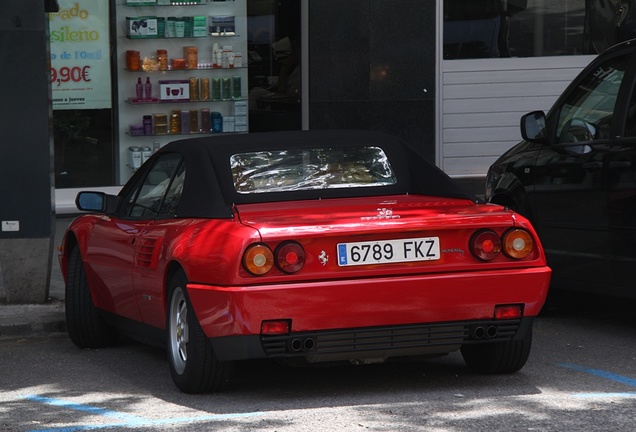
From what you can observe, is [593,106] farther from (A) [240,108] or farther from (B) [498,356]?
(A) [240,108]

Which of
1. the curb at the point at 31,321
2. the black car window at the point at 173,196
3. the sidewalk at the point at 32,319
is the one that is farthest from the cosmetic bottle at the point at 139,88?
the black car window at the point at 173,196

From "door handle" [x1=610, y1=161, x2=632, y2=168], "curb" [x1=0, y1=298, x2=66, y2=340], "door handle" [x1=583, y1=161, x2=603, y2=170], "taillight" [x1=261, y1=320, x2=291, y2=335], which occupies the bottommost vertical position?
"curb" [x1=0, y1=298, x2=66, y2=340]

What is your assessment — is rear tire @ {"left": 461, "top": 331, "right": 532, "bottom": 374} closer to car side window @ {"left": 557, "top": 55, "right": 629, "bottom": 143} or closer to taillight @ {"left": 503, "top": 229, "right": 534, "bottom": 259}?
taillight @ {"left": 503, "top": 229, "right": 534, "bottom": 259}

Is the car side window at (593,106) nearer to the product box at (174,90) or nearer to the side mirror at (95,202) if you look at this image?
the side mirror at (95,202)

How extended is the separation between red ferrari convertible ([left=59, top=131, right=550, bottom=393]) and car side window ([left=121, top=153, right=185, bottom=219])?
0.9 inches

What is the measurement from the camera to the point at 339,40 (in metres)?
15.0

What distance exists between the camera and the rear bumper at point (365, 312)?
643 cm

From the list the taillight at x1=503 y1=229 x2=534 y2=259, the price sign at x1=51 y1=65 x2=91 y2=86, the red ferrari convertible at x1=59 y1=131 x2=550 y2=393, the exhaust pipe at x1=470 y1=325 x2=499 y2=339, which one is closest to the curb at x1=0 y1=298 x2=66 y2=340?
the red ferrari convertible at x1=59 y1=131 x2=550 y2=393

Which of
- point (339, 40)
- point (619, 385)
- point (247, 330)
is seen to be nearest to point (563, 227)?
point (619, 385)

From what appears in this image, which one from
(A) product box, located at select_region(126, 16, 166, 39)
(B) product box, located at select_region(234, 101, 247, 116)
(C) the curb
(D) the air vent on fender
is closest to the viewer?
(D) the air vent on fender

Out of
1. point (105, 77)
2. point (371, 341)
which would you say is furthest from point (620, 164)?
point (105, 77)

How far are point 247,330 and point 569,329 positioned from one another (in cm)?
339

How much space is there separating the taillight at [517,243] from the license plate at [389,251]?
38 cm

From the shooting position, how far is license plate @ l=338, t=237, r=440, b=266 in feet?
21.5
